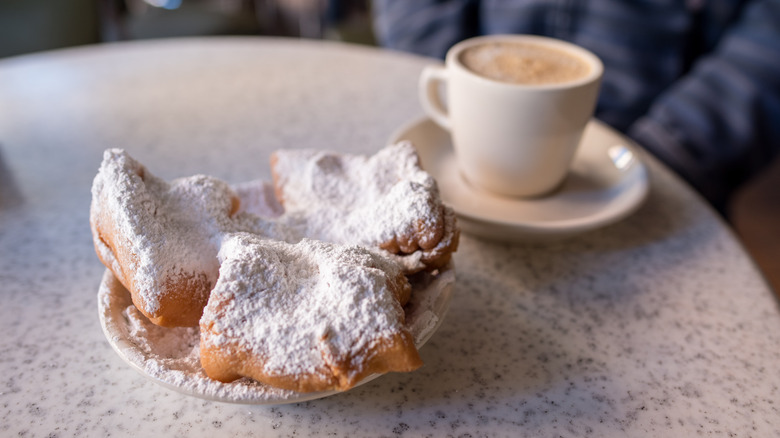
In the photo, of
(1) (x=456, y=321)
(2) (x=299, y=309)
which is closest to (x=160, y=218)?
(2) (x=299, y=309)

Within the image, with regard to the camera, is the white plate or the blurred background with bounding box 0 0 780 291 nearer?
the white plate

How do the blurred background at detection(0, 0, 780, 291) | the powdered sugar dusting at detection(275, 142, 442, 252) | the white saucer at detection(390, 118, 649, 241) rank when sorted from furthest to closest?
1. the blurred background at detection(0, 0, 780, 291)
2. the white saucer at detection(390, 118, 649, 241)
3. the powdered sugar dusting at detection(275, 142, 442, 252)

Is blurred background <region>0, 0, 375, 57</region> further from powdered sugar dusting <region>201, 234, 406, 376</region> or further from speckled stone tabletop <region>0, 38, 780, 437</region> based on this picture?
powdered sugar dusting <region>201, 234, 406, 376</region>

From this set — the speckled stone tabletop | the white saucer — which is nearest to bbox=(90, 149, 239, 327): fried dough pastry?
the speckled stone tabletop

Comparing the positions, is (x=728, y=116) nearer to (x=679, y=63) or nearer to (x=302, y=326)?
(x=679, y=63)

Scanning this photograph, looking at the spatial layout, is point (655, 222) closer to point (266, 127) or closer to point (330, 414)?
point (330, 414)

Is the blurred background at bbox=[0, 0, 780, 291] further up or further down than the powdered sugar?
further down
